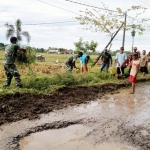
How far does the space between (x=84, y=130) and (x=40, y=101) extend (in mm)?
2263

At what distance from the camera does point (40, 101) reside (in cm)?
670

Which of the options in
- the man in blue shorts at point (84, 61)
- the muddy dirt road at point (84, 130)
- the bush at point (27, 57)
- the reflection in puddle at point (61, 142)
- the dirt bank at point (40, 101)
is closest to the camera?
the reflection in puddle at point (61, 142)

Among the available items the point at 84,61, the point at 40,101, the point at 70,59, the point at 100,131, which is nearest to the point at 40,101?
the point at 40,101

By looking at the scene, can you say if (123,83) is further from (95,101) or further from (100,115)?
(100,115)

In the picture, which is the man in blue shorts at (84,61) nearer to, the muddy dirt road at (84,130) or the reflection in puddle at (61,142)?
the muddy dirt road at (84,130)

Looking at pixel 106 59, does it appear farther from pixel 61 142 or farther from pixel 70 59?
pixel 61 142

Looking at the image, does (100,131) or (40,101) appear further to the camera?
(40,101)

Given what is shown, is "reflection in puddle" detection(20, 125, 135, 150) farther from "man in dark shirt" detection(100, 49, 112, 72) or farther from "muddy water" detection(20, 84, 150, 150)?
"man in dark shirt" detection(100, 49, 112, 72)

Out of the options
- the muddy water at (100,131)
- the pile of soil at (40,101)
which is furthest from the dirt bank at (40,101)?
the muddy water at (100,131)

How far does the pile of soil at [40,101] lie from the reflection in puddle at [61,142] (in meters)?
0.98

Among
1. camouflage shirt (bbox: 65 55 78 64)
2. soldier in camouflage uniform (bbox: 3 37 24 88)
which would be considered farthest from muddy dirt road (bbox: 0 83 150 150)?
camouflage shirt (bbox: 65 55 78 64)

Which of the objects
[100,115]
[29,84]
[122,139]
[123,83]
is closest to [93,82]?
[123,83]

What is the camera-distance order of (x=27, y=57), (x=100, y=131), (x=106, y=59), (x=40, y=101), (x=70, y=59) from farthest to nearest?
(x=106, y=59), (x=70, y=59), (x=27, y=57), (x=40, y=101), (x=100, y=131)

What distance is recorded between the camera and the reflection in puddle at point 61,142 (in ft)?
12.9
